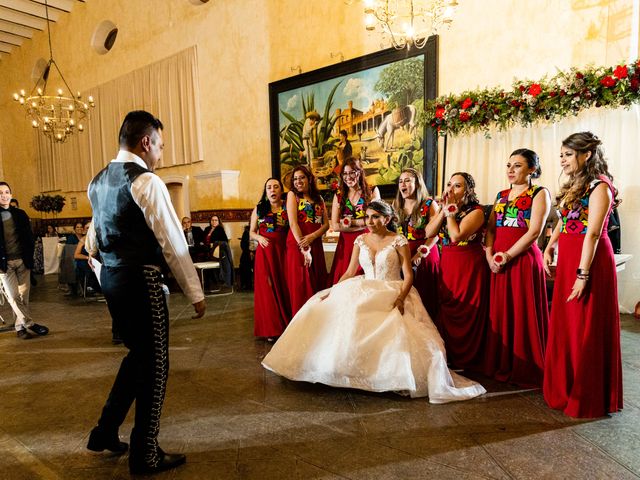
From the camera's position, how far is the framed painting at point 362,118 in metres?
6.54

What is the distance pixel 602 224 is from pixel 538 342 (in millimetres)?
997

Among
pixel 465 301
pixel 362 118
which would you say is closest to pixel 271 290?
pixel 465 301

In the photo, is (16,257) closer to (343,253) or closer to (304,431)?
(343,253)

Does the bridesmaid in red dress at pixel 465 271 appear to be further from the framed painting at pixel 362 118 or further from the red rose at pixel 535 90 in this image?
the framed painting at pixel 362 118

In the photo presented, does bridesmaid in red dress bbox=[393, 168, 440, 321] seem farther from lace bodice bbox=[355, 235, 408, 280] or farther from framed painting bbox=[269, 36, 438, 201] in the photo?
framed painting bbox=[269, 36, 438, 201]

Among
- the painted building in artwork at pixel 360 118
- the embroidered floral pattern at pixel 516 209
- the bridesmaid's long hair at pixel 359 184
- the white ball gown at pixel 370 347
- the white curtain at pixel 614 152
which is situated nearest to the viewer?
the white ball gown at pixel 370 347

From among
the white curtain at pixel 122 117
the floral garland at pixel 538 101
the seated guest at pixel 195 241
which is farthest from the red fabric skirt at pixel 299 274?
the white curtain at pixel 122 117

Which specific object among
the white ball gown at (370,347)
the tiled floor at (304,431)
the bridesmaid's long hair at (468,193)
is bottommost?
the tiled floor at (304,431)

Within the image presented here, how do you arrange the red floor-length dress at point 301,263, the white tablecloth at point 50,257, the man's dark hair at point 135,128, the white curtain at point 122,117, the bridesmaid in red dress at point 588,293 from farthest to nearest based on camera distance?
the white tablecloth at point 50,257, the white curtain at point 122,117, the red floor-length dress at point 301,263, the bridesmaid in red dress at point 588,293, the man's dark hair at point 135,128

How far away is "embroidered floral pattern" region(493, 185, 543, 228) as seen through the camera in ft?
9.75

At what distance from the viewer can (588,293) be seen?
2.49 meters

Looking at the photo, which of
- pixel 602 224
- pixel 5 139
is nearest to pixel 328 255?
pixel 602 224

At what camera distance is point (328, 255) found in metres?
7.52

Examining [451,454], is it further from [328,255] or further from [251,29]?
[251,29]
